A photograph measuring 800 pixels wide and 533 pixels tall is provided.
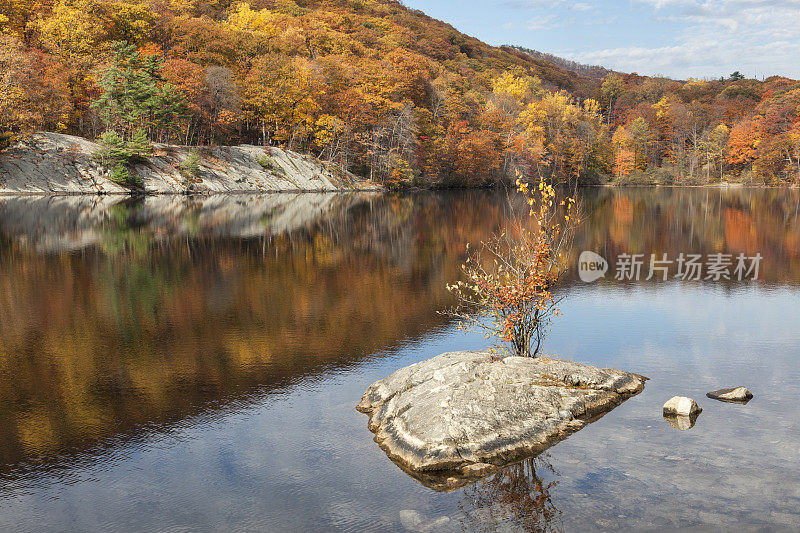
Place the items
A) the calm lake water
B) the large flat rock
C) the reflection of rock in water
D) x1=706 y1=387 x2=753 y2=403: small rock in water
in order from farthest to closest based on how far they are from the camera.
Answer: x1=706 y1=387 x2=753 y2=403: small rock in water
the reflection of rock in water
the large flat rock
the calm lake water

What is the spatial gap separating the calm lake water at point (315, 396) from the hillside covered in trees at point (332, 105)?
693 inches

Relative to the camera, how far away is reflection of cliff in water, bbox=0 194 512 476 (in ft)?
31.4

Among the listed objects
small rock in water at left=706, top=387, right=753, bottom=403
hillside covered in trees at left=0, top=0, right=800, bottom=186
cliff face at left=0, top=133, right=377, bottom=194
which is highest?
hillside covered in trees at left=0, top=0, right=800, bottom=186

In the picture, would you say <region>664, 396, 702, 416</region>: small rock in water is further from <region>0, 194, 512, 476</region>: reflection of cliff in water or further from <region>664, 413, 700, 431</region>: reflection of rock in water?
<region>0, 194, 512, 476</region>: reflection of cliff in water

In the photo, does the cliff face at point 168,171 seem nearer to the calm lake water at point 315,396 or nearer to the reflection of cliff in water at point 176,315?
the reflection of cliff in water at point 176,315

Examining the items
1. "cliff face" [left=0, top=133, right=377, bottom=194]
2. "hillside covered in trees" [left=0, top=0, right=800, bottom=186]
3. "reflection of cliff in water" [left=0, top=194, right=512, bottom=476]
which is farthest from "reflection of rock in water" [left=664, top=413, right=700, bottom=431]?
"cliff face" [left=0, top=133, right=377, bottom=194]

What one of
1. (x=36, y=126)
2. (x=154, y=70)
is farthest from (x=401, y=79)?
(x=36, y=126)

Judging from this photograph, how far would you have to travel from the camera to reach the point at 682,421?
912 centimetres

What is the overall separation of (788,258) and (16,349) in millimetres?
26164

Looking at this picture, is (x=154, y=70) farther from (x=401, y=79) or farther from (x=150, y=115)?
(x=401, y=79)

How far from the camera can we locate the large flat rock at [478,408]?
781cm

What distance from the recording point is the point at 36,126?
54.4 metres

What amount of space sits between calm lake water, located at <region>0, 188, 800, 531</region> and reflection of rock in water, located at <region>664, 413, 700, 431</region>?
A: 5.8 inches

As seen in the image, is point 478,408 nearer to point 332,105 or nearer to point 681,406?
point 681,406
